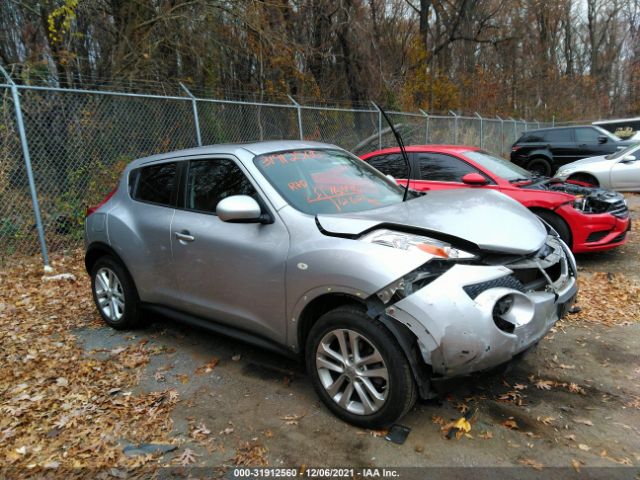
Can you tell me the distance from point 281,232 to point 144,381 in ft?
5.41

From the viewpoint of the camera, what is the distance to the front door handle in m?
3.64

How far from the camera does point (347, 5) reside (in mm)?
13250

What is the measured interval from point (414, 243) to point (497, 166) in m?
4.55

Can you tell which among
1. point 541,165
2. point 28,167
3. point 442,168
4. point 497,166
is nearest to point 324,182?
point 442,168

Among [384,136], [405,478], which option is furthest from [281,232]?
[384,136]

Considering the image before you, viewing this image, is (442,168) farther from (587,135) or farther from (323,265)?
(587,135)

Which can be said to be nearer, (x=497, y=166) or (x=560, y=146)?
(x=497, y=166)

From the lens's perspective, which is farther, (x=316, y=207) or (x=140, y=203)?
(x=140, y=203)

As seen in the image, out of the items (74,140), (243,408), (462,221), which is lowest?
(243,408)

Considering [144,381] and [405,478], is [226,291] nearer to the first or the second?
[144,381]

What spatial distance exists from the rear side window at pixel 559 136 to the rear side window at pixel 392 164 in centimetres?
937

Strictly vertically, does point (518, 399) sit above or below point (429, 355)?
below

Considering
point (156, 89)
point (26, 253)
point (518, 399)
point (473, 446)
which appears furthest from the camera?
point (156, 89)

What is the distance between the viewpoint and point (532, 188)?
624 centimetres
